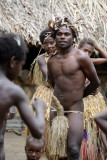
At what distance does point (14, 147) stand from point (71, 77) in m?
2.95

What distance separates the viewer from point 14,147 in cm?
669

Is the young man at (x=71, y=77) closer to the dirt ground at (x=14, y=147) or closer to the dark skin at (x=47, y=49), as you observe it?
the dark skin at (x=47, y=49)

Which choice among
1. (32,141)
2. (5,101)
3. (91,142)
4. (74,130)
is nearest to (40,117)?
(5,101)

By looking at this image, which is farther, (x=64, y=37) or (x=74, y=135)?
(x=64, y=37)

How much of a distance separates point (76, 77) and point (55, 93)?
1.13 ft

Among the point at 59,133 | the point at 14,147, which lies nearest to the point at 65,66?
the point at 59,133

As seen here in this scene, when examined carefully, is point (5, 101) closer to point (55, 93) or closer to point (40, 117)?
point (40, 117)

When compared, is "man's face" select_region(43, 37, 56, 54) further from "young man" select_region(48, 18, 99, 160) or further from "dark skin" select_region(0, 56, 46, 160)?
"dark skin" select_region(0, 56, 46, 160)

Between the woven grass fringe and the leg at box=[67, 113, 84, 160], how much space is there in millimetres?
66

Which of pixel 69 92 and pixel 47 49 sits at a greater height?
pixel 47 49

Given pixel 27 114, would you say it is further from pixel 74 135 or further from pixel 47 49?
pixel 47 49

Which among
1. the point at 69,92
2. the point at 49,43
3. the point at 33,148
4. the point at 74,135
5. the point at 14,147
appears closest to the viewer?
the point at 33,148

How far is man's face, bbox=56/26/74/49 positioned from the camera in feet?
13.9

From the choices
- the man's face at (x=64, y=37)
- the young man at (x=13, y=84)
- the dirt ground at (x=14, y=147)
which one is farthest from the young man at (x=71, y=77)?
the dirt ground at (x=14, y=147)
